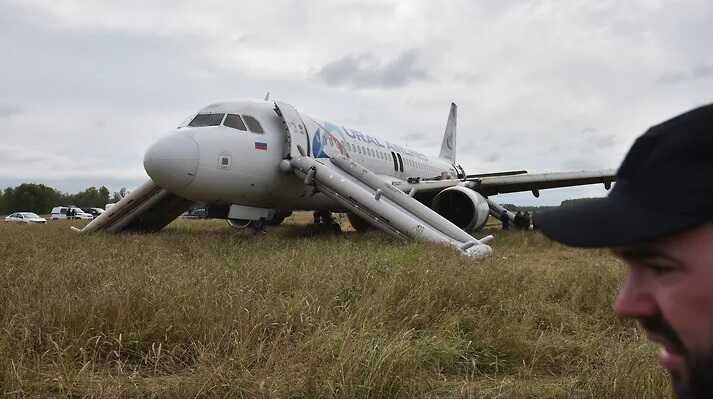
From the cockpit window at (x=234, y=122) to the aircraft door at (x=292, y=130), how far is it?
43.4 inches

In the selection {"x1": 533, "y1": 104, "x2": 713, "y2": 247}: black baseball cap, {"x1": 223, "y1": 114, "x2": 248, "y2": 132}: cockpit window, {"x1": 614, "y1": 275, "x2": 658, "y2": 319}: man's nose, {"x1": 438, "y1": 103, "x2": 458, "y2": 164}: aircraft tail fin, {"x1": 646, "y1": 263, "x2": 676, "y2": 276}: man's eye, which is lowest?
{"x1": 614, "y1": 275, "x2": 658, "y2": 319}: man's nose

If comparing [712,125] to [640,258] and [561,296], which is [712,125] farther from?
[561,296]

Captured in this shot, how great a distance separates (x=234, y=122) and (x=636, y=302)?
1059 centimetres

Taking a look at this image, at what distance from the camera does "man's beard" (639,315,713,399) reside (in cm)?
74

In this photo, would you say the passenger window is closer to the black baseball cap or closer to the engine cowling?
the engine cowling

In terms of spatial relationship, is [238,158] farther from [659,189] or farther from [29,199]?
[29,199]

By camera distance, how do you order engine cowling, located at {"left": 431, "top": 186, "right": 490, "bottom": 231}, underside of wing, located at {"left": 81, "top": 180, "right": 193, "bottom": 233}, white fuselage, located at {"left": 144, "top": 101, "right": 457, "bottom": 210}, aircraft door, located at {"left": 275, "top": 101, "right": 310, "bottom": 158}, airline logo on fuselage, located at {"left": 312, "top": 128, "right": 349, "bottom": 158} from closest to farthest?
white fuselage, located at {"left": 144, "top": 101, "right": 457, "bottom": 210} → aircraft door, located at {"left": 275, "top": 101, "right": 310, "bottom": 158} → airline logo on fuselage, located at {"left": 312, "top": 128, "right": 349, "bottom": 158} → underside of wing, located at {"left": 81, "top": 180, "right": 193, "bottom": 233} → engine cowling, located at {"left": 431, "top": 186, "right": 490, "bottom": 231}

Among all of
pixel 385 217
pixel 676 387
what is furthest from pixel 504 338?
pixel 385 217

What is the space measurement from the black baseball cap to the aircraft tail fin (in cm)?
2891

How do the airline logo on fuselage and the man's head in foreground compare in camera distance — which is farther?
the airline logo on fuselage

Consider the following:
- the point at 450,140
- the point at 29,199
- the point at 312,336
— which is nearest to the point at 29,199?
the point at 29,199

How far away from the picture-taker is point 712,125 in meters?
0.75

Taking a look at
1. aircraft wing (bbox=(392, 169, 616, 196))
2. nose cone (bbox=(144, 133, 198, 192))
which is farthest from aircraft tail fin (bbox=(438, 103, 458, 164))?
nose cone (bbox=(144, 133, 198, 192))

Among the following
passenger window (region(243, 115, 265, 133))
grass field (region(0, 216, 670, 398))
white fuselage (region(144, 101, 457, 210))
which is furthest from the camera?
passenger window (region(243, 115, 265, 133))
